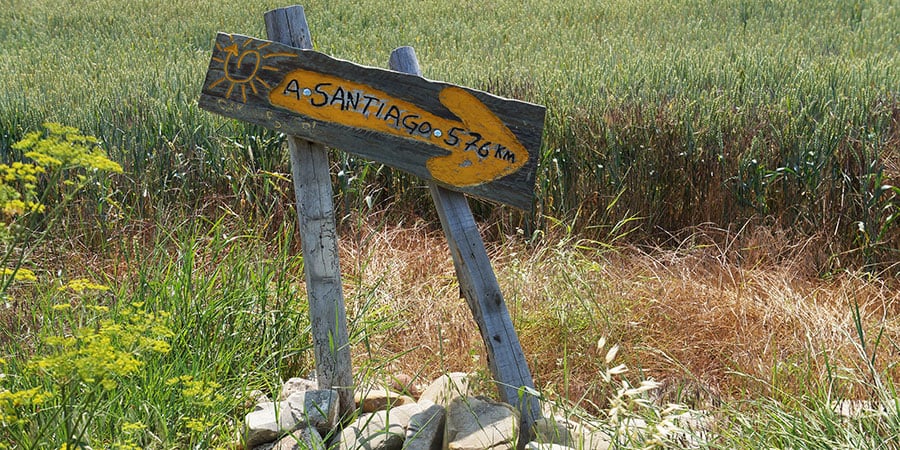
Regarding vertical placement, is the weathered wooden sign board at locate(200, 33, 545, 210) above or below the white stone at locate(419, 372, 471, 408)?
above

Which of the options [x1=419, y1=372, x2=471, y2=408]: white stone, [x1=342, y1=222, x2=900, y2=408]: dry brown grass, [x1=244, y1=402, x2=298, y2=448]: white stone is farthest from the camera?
[x1=342, y1=222, x2=900, y2=408]: dry brown grass

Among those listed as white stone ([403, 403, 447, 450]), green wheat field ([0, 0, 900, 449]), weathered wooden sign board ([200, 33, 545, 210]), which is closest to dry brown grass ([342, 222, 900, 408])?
green wheat field ([0, 0, 900, 449])

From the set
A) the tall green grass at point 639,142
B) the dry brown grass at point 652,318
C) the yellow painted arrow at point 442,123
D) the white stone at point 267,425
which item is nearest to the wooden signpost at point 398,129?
the yellow painted arrow at point 442,123

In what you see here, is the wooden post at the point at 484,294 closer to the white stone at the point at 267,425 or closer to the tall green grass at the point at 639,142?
the white stone at the point at 267,425

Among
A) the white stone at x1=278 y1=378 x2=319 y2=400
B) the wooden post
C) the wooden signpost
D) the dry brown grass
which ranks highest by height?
the wooden signpost

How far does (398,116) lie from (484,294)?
63cm

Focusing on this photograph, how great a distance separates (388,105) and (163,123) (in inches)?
122

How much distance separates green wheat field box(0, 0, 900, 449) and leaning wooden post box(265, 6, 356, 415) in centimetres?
27

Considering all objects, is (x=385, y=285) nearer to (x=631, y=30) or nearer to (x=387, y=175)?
(x=387, y=175)

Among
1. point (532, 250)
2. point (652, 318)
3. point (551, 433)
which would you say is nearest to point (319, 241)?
point (551, 433)

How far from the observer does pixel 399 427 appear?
2.95 meters

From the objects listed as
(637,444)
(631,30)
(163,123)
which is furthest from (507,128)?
(631,30)

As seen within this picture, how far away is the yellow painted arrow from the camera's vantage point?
8.91ft

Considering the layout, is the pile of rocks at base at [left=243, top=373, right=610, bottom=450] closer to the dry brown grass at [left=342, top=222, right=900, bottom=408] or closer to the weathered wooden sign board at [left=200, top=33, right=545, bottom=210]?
the dry brown grass at [left=342, top=222, right=900, bottom=408]
